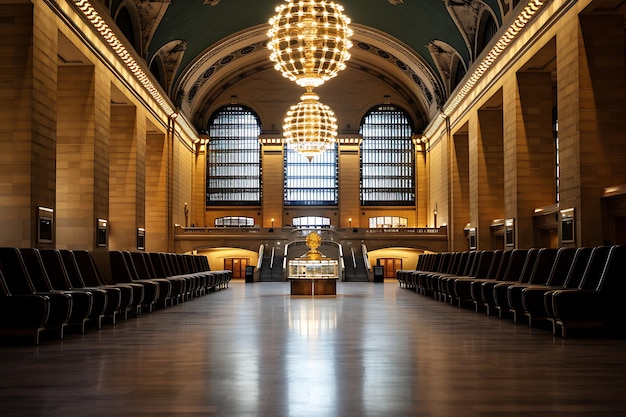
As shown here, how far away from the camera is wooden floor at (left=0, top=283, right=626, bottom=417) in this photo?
349 centimetres

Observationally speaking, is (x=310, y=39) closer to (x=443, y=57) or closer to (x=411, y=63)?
(x=443, y=57)

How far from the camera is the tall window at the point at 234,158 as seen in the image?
37.2 m

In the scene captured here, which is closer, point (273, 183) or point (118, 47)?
point (118, 47)

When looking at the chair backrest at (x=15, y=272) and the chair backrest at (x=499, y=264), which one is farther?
the chair backrest at (x=499, y=264)

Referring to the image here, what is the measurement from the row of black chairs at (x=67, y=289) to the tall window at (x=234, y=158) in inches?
986

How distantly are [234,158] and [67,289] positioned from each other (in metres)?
29.8

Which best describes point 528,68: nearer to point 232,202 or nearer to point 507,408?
point 507,408

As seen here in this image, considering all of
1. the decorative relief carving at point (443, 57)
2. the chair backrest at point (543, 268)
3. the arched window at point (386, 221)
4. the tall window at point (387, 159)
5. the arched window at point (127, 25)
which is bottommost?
the chair backrest at point (543, 268)

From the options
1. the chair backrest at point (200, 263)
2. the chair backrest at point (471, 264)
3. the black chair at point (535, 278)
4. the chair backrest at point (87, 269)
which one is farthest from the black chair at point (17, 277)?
the chair backrest at point (200, 263)

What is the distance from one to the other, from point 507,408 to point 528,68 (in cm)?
1648

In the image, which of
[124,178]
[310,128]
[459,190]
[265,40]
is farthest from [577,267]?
[265,40]

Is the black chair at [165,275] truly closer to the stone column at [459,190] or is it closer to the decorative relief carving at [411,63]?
the stone column at [459,190]

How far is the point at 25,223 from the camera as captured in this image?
42.4 feet

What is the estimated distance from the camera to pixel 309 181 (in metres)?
37.3
